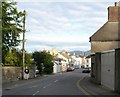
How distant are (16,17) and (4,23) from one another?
288cm

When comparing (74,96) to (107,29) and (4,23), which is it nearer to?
(4,23)

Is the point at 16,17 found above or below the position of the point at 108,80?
above

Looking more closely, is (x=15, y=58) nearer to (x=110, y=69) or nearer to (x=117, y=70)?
(x=110, y=69)

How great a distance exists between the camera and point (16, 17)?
42.6 m

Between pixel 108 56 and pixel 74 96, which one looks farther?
pixel 108 56

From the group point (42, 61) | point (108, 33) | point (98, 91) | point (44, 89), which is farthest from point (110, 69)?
point (42, 61)

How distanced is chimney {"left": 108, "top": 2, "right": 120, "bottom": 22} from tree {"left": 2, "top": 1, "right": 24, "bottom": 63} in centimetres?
1835

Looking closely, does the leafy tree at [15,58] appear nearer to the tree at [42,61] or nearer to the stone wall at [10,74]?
the stone wall at [10,74]

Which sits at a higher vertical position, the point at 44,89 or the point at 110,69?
the point at 110,69

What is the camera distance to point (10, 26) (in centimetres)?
4116

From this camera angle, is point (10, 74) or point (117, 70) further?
point (10, 74)

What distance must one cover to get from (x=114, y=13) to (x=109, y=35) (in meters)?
3.99

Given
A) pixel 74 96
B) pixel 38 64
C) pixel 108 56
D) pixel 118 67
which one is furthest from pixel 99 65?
pixel 38 64

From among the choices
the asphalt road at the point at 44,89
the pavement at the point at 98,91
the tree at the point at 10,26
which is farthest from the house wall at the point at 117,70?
the tree at the point at 10,26
